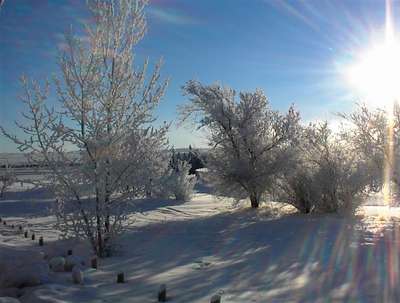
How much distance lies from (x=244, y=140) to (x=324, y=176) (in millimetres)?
3918

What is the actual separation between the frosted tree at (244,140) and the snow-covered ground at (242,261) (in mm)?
3010

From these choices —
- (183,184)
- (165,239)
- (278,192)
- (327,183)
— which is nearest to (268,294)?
(165,239)

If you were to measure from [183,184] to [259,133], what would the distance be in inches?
315

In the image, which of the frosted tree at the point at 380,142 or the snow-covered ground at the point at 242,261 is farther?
the frosted tree at the point at 380,142

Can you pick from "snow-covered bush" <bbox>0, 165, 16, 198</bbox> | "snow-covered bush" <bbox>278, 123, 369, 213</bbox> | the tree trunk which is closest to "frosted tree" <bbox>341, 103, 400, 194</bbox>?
"snow-covered bush" <bbox>278, 123, 369, 213</bbox>

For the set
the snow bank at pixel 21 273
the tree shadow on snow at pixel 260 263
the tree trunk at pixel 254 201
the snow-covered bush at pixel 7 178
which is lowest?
the tree shadow on snow at pixel 260 263

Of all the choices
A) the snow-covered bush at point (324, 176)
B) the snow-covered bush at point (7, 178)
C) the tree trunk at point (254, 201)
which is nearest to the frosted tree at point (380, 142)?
the snow-covered bush at point (324, 176)

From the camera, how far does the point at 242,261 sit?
30.6ft

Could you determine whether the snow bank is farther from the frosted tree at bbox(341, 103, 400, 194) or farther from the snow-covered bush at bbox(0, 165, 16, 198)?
the frosted tree at bbox(341, 103, 400, 194)

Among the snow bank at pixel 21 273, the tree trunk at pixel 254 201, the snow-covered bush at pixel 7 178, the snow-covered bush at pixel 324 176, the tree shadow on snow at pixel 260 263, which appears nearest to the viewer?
the snow bank at pixel 21 273

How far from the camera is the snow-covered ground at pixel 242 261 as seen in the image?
659cm

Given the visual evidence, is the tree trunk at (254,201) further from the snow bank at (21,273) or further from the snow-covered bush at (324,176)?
the snow bank at (21,273)

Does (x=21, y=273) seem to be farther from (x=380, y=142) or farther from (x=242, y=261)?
(x=380, y=142)

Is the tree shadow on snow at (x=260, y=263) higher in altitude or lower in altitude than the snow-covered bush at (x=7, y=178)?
lower
